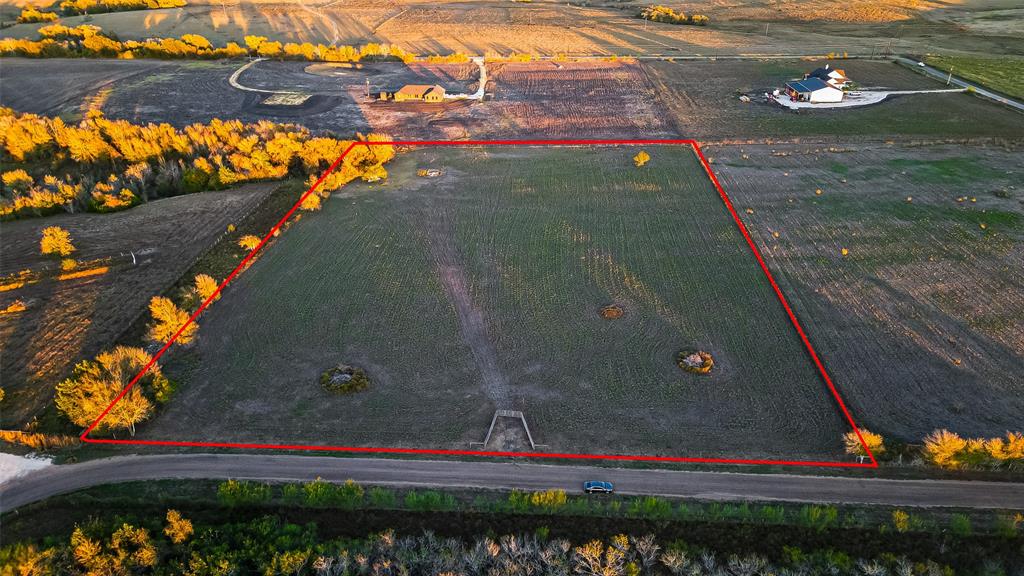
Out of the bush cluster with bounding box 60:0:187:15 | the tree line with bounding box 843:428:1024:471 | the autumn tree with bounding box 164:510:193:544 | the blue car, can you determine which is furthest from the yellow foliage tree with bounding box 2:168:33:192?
the bush cluster with bounding box 60:0:187:15

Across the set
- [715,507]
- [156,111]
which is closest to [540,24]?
[156,111]

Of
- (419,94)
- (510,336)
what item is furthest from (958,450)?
(419,94)

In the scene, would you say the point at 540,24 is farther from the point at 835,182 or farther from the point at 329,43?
the point at 835,182

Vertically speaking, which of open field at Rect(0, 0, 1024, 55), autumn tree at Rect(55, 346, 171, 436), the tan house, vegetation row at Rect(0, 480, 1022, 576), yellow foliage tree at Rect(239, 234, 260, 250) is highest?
open field at Rect(0, 0, 1024, 55)

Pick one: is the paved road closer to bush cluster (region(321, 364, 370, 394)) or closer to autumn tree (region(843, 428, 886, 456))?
autumn tree (region(843, 428, 886, 456))

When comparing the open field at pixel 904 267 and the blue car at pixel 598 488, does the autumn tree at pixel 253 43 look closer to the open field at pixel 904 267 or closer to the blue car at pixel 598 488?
the open field at pixel 904 267

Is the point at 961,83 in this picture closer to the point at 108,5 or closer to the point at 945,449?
the point at 945,449
